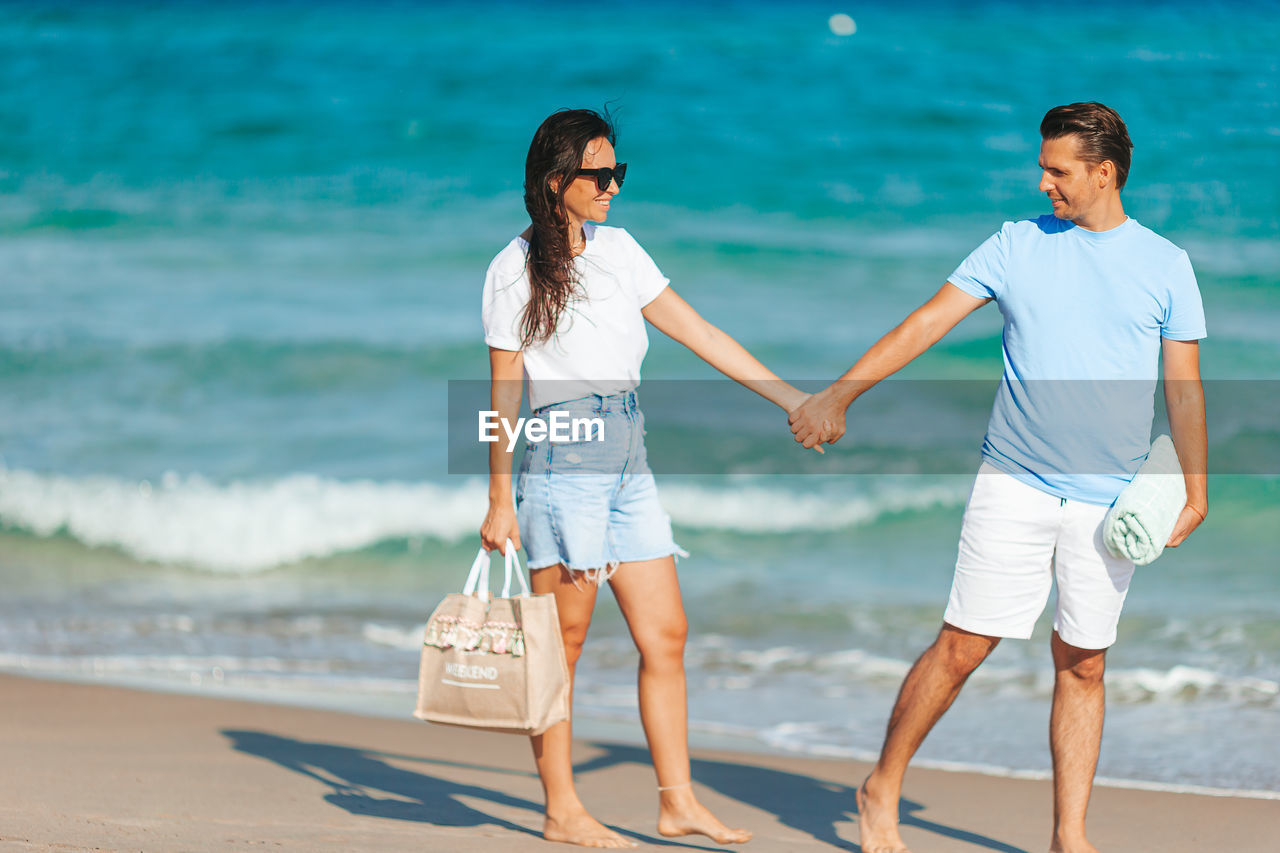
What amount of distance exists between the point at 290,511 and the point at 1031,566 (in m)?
6.21

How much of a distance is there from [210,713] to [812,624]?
9.01ft

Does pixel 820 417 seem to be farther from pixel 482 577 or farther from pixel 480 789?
pixel 480 789

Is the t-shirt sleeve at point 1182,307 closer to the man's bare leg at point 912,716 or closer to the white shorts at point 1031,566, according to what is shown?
the white shorts at point 1031,566

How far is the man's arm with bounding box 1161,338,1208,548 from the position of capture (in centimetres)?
303

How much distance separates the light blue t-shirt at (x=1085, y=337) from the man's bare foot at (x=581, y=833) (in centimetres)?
137

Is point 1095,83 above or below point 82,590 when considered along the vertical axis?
above

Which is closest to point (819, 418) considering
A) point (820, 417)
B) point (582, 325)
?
point (820, 417)

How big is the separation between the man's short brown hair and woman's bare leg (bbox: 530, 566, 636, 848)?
1570 mm

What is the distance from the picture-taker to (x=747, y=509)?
8109mm

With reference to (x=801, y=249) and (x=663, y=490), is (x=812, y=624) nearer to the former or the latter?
(x=663, y=490)

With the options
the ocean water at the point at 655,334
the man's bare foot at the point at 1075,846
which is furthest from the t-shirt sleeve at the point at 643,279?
the ocean water at the point at 655,334

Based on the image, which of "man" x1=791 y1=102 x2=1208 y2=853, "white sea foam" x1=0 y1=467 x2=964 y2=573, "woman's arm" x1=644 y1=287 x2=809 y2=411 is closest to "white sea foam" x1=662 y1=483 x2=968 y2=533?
"white sea foam" x1=0 y1=467 x2=964 y2=573

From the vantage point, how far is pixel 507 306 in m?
→ 3.10

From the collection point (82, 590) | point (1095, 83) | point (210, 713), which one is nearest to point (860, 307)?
point (1095, 83)
